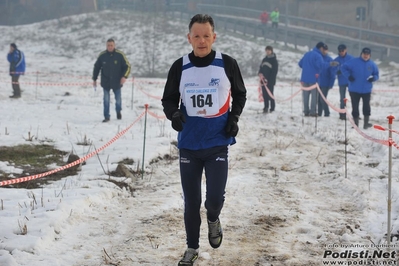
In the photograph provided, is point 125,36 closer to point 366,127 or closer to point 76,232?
point 366,127

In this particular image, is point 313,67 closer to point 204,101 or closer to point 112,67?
point 112,67

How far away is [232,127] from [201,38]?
76 cm

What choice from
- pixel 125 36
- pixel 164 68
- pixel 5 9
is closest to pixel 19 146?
pixel 164 68

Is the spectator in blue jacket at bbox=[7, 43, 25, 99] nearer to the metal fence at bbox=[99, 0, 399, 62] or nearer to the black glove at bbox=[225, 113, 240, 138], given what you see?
the black glove at bbox=[225, 113, 240, 138]

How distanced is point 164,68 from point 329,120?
2086 cm

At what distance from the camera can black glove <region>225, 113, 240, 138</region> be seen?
4.19 m

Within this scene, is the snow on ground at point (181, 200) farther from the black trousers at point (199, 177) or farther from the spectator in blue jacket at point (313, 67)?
the spectator in blue jacket at point (313, 67)

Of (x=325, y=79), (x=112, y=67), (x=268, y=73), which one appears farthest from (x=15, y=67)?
(x=325, y=79)

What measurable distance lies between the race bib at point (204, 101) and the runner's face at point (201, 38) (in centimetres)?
29

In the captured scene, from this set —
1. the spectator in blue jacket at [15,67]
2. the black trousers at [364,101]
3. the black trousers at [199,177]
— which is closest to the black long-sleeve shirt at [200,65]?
the black trousers at [199,177]

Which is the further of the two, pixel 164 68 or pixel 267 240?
pixel 164 68

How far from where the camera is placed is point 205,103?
13.7ft

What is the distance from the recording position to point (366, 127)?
11.9 metres

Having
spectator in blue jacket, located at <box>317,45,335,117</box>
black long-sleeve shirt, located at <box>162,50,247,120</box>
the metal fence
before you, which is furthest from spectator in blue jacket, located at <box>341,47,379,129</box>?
the metal fence
